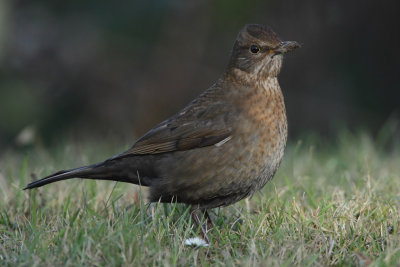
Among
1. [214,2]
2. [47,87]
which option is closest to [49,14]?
[47,87]

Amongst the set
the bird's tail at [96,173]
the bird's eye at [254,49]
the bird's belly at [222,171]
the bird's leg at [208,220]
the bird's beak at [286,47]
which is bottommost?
the bird's leg at [208,220]

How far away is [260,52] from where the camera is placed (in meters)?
4.39

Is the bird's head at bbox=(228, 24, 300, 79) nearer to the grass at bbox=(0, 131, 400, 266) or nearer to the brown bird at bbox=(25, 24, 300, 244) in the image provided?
the brown bird at bbox=(25, 24, 300, 244)

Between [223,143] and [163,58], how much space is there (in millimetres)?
4841

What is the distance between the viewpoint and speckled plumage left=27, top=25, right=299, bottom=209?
4.01 metres

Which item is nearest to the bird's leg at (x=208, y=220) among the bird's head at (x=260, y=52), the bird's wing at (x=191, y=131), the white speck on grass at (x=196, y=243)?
the bird's wing at (x=191, y=131)

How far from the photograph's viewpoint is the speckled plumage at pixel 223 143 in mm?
Result: 4012

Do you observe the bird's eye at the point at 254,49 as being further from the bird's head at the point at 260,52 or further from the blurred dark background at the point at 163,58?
the blurred dark background at the point at 163,58

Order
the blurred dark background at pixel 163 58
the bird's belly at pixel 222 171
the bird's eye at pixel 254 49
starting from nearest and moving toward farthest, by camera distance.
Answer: the bird's belly at pixel 222 171 < the bird's eye at pixel 254 49 < the blurred dark background at pixel 163 58

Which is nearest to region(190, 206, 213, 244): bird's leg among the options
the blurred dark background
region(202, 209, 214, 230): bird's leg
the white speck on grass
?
region(202, 209, 214, 230): bird's leg

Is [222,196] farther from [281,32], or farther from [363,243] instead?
[281,32]

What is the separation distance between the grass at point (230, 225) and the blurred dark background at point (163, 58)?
10.4 feet

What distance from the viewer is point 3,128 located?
27.1 ft

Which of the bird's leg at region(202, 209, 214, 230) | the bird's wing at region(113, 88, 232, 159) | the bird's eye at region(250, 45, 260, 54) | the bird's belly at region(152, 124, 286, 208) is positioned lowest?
the bird's leg at region(202, 209, 214, 230)
